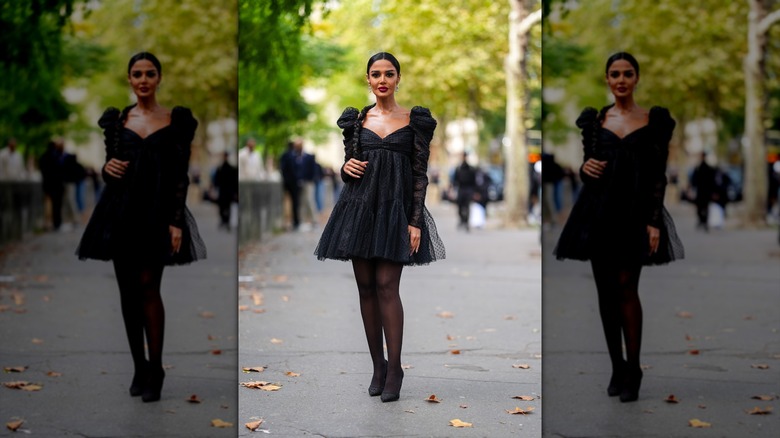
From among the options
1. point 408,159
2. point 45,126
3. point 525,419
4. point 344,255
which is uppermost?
point 45,126

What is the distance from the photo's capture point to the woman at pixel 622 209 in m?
5.76

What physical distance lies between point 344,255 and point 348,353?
6.24 ft

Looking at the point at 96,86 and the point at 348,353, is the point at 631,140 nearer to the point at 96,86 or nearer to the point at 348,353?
the point at 348,353

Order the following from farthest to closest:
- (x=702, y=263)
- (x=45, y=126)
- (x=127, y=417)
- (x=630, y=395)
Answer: (x=702, y=263) < (x=45, y=126) < (x=630, y=395) < (x=127, y=417)

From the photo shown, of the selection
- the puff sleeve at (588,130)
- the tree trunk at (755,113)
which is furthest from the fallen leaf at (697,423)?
the tree trunk at (755,113)

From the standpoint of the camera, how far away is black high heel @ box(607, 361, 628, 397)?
6.06m

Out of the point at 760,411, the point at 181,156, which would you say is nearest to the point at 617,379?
the point at 760,411

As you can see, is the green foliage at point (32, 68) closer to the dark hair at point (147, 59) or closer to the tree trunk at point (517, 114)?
the dark hair at point (147, 59)

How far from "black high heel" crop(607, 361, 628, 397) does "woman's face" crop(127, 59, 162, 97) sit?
2609 millimetres

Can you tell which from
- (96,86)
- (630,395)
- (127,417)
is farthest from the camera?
(96,86)

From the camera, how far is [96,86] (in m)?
→ 12.3

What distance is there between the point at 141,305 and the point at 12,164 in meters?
10.1

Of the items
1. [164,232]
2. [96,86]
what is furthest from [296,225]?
[164,232]

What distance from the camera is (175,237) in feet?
19.2
